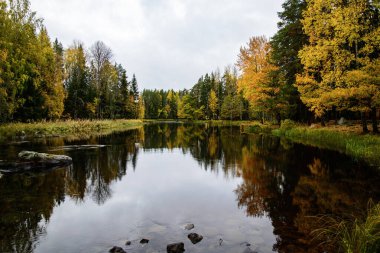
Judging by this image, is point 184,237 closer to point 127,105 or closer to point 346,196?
point 346,196

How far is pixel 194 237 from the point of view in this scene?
640 cm

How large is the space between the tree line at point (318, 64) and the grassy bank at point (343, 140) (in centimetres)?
175

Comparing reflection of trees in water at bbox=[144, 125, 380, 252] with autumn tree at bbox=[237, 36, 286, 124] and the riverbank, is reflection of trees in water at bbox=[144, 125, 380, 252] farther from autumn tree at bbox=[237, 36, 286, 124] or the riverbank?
autumn tree at bbox=[237, 36, 286, 124]

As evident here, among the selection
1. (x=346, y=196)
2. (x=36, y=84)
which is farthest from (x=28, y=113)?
(x=346, y=196)

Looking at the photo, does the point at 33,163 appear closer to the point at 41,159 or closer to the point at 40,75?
the point at 41,159

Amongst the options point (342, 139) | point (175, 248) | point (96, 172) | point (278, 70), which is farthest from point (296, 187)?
point (278, 70)

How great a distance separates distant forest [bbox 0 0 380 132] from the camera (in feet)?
60.4

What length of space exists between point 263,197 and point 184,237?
401 centimetres

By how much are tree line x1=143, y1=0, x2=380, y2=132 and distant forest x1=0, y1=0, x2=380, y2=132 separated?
77 mm

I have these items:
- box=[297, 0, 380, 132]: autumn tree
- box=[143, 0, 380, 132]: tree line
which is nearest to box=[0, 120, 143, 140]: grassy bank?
box=[143, 0, 380, 132]: tree line

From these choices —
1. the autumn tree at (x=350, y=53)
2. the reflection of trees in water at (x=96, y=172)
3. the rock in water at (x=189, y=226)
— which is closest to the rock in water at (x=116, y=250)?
the rock in water at (x=189, y=226)

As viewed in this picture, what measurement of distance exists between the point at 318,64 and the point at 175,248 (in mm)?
20172

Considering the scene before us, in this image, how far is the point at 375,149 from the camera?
14.8 metres

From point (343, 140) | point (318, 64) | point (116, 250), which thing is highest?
point (318, 64)
